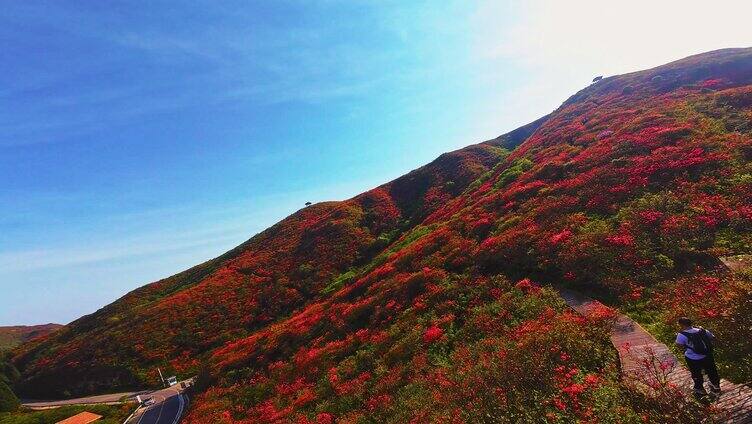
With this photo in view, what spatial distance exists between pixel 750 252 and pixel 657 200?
7026 mm

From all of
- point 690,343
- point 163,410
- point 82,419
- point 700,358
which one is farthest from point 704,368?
point 82,419

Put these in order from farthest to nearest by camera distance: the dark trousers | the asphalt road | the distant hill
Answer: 1. the distant hill
2. the asphalt road
3. the dark trousers

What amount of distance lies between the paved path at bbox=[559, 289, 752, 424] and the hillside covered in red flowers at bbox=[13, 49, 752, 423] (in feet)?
1.83

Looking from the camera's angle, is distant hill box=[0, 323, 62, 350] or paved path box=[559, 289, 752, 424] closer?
paved path box=[559, 289, 752, 424]

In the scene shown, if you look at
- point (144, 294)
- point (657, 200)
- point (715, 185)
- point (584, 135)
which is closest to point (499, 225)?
point (657, 200)

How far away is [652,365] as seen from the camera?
989 cm

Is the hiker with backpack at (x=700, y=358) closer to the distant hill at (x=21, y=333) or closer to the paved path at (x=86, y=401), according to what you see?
the paved path at (x=86, y=401)

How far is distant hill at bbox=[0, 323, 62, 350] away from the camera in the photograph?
432 feet

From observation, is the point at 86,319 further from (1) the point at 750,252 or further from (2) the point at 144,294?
(1) the point at 750,252

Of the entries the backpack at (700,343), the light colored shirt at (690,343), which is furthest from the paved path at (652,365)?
the backpack at (700,343)

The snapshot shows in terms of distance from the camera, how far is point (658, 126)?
35.0m

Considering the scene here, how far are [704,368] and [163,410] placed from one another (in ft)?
145

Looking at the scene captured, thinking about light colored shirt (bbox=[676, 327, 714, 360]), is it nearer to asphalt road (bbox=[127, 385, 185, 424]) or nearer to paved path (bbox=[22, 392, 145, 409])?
asphalt road (bbox=[127, 385, 185, 424])

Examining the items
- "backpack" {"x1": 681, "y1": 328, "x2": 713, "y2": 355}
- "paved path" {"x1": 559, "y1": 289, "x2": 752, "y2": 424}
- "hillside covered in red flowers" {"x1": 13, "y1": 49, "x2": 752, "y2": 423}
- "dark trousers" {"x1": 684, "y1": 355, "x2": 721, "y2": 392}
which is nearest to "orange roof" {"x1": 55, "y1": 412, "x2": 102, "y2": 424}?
"hillside covered in red flowers" {"x1": 13, "y1": 49, "x2": 752, "y2": 423}
